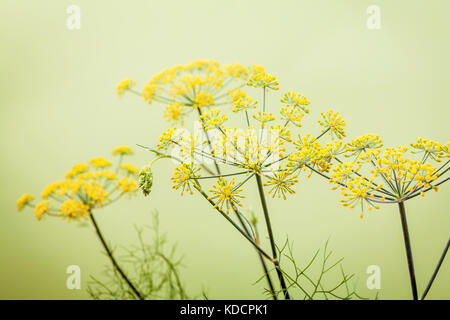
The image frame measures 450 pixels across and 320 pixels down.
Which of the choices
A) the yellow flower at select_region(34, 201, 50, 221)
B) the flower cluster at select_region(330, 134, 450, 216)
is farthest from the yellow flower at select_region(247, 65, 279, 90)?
the yellow flower at select_region(34, 201, 50, 221)

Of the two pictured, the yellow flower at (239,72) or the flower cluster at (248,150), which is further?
the yellow flower at (239,72)

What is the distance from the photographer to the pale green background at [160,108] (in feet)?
4.24

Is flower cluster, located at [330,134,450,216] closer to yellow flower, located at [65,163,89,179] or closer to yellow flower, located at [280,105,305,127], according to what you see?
yellow flower, located at [280,105,305,127]

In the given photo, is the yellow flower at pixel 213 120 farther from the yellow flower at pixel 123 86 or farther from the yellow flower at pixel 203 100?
the yellow flower at pixel 123 86

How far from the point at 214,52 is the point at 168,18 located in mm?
258

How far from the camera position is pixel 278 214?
1.38 metres

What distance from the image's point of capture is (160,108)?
152 centimetres

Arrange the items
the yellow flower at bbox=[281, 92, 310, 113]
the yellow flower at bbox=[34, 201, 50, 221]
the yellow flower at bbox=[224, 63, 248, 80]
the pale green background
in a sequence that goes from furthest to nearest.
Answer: the pale green background → the yellow flower at bbox=[34, 201, 50, 221] → the yellow flower at bbox=[224, 63, 248, 80] → the yellow flower at bbox=[281, 92, 310, 113]

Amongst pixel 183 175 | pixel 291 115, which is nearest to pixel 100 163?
pixel 183 175

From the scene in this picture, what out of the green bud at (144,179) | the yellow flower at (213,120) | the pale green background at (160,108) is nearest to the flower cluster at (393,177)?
the yellow flower at (213,120)

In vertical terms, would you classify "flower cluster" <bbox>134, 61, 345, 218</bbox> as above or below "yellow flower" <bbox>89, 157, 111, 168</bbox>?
below

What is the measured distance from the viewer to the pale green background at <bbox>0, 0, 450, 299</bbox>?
1292mm

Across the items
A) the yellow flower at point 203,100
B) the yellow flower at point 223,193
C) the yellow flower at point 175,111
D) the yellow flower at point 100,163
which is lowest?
the yellow flower at point 223,193
